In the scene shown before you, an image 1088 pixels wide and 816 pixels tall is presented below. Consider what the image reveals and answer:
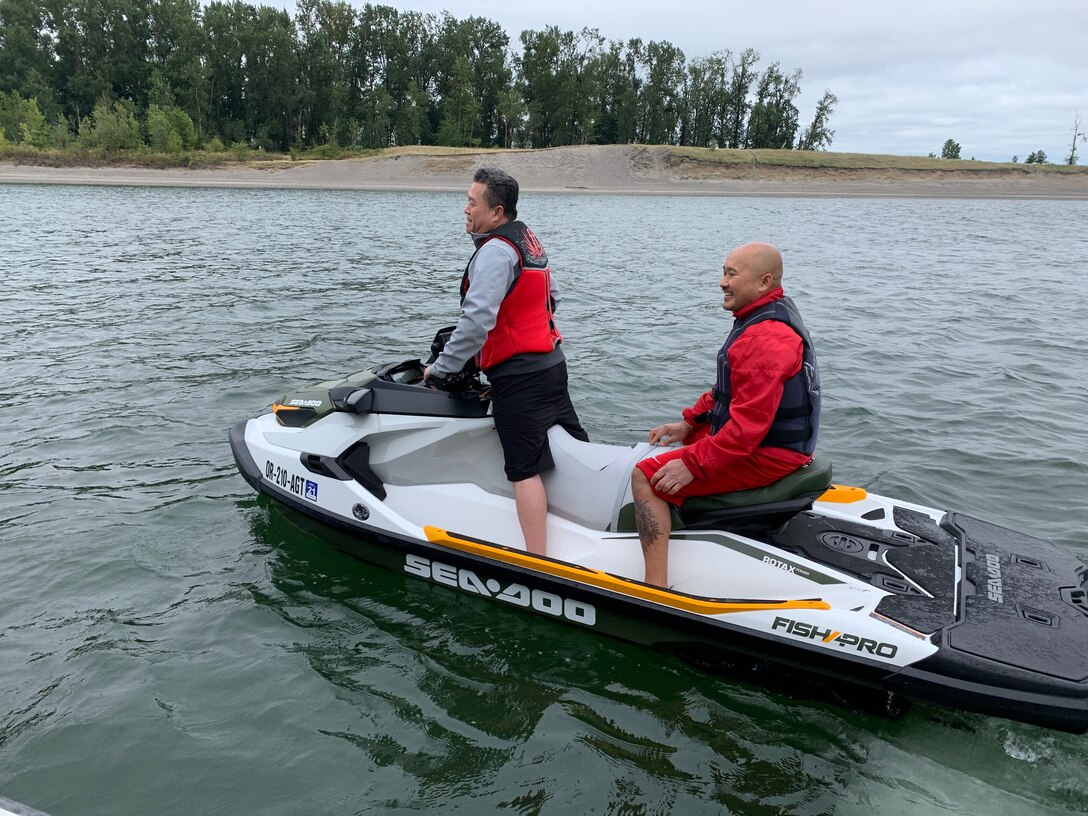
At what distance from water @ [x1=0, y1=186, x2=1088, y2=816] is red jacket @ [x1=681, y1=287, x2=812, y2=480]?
1.34 meters

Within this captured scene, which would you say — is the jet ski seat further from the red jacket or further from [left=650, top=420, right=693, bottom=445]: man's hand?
[left=650, top=420, right=693, bottom=445]: man's hand

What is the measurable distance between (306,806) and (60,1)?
331 ft

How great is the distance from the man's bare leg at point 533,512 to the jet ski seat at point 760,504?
769 millimetres

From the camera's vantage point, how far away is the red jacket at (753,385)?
12.5ft

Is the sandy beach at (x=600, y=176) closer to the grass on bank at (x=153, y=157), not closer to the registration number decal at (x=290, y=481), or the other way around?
the grass on bank at (x=153, y=157)

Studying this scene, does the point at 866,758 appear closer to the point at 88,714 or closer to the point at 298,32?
the point at 88,714

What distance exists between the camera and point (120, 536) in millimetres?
5945

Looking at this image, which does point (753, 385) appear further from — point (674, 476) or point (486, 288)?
point (486, 288)

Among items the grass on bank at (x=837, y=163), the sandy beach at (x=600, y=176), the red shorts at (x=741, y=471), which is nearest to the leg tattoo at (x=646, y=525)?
the red shorts at (x=741, y=471)

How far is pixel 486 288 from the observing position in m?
4.36

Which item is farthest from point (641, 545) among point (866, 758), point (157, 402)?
point (157, 402)

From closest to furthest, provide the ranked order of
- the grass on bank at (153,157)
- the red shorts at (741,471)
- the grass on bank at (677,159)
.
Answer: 1. the red shorts at (741,471)
2. the grass on bank at (153,157)
3. the grass on bank at (677,159)

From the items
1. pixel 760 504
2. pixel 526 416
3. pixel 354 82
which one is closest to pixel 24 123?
pixel 354 82

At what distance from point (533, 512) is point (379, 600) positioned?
128 cm
